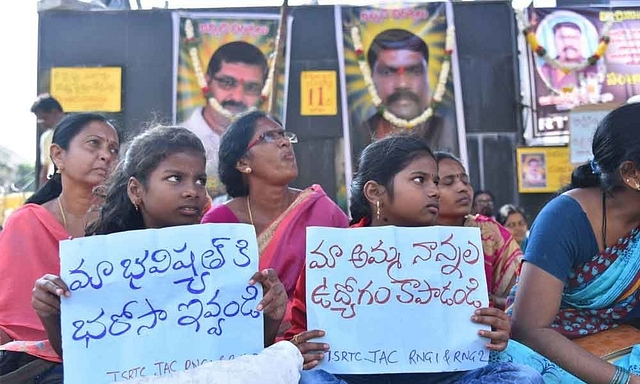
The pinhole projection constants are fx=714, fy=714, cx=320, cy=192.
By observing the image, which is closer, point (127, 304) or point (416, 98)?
point (127, 304)

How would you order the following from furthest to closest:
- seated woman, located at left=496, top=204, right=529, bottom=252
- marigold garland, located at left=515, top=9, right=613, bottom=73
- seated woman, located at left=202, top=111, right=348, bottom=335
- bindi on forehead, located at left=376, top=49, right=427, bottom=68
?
1. bindi on forehead, located at left=376, top=49, right=427, bottom=68
2. marigold garland, located at left=515, top=9, right=613, bottom=73
3. seated woman, located at left=496, top=204, right=529, bottom=252
4. seated woman, located at left=202, top=111, right=348, bottom=335

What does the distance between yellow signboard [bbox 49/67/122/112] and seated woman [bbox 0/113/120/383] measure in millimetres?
5009

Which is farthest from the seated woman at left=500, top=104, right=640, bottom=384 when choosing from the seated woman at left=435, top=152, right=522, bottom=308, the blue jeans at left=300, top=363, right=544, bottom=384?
the seated woman at left=435, top=152, right=522, bottom=308

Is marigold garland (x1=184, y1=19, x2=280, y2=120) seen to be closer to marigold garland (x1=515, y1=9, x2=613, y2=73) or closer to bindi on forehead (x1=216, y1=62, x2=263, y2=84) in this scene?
bindi on forehead (x1=216, y1=62, x2=263, y2=84)

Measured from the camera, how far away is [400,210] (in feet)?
8.62

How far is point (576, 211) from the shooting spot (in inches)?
96.3

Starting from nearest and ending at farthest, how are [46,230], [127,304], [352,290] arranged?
[127,304]
[352,290]
[46,230]

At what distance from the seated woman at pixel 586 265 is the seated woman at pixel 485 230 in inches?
39.2

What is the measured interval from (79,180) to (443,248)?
168cm

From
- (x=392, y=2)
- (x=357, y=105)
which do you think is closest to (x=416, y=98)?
(x=357, y=105)

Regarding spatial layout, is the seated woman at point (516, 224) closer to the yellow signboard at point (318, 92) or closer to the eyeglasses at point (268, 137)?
the yellow signboard at point (318, 92)

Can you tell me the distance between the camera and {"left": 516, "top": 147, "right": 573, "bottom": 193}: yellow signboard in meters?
8.01

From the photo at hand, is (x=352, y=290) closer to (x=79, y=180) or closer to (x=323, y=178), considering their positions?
(x=79, y=180)

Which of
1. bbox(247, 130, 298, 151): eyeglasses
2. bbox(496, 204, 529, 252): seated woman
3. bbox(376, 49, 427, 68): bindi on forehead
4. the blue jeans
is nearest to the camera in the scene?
the blue jeans
